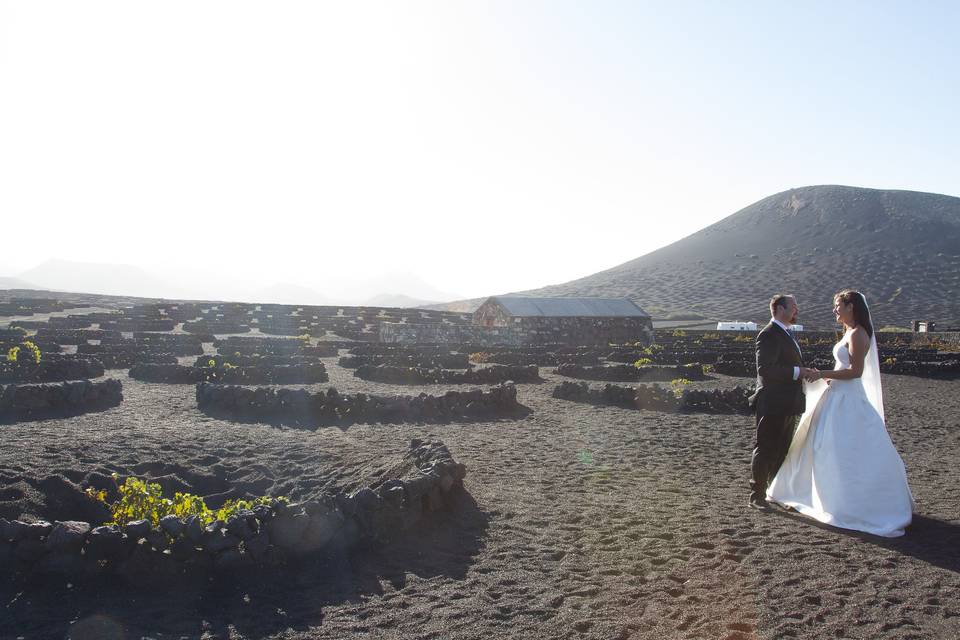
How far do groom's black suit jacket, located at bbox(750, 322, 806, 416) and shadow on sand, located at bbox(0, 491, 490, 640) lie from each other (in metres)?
3.75

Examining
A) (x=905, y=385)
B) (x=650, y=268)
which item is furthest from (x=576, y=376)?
(x=650, y=268)

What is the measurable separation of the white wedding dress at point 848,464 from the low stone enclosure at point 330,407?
803 centimetres

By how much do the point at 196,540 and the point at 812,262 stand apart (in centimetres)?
10890

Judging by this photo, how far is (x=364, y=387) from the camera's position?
66.8ft

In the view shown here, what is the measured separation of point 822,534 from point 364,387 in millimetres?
14910

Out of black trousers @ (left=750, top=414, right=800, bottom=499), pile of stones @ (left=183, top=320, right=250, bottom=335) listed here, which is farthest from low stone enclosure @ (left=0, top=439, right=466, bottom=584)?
pile of stones @ (left=183, top=320, right=250, bottom=335)

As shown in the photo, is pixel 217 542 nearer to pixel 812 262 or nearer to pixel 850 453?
pixel 850 453

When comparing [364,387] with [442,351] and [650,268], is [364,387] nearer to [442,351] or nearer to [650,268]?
[442,351]

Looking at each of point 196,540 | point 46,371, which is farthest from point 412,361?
point 196,540

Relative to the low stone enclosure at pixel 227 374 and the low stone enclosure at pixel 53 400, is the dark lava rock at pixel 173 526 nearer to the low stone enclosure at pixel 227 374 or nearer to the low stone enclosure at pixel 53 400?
the low stone enclosure at pixel 53 400

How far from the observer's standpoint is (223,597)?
596cm

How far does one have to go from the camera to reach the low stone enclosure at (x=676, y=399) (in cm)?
1634

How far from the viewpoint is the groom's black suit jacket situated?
25.7 ft

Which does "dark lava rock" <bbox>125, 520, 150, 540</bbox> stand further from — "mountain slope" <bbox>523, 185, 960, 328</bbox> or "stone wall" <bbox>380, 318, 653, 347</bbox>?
"mountain slope" <bbox>523, 185, 960, 328</bbox>
